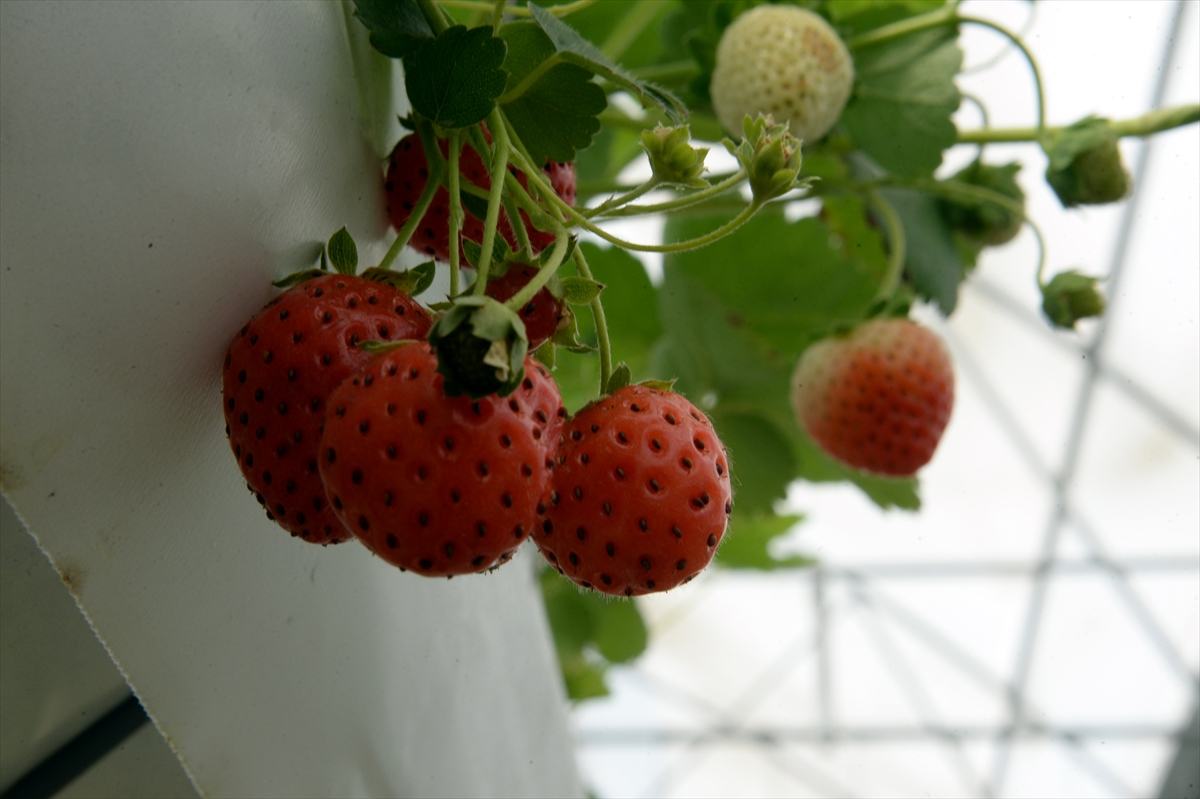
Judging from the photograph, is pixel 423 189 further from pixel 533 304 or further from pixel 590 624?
pixel 590 624

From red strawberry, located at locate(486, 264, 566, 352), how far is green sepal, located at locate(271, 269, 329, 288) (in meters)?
0.07

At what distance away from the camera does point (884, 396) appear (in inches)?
27.5

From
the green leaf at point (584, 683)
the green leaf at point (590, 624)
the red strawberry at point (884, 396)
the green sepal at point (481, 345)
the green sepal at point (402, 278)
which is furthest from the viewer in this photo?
the green leaf at point (584, 683)

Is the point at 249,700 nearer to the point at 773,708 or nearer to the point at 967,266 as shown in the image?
the point at 967,266

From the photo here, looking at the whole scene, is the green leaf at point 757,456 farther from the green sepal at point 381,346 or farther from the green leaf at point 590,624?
the green sepal at point 381,346

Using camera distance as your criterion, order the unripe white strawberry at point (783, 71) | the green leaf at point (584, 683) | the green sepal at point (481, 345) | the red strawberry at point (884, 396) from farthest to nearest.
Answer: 1. the green leaf at point (584, 683)
2. the red strawberry at point (884, 396)
3. the unripe white strawberry at point (783, 71)
4. the green sepal at point (481, 345)

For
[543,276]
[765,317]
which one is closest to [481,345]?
[543,276]

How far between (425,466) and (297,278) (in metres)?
0.13

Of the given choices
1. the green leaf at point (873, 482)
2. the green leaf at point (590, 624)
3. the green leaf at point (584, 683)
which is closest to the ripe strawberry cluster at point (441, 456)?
the green leaf at point (873, 482)

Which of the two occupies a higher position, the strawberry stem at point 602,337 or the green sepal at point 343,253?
the green sepal at point 343,253

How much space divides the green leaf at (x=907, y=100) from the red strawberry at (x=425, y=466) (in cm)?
50

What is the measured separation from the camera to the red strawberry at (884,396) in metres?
0.70

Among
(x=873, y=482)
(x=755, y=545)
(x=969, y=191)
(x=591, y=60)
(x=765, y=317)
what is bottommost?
(x=755, y=545)

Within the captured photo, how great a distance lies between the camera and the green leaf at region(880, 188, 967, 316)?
2.58ft
